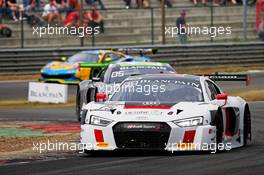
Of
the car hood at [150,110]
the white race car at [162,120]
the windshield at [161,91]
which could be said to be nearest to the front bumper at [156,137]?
the white race car at [162,120]

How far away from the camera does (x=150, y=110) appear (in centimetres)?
1349

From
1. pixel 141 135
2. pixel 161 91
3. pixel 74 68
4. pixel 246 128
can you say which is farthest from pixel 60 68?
pixel 141 135

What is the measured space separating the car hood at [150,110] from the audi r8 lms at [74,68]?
1909cm

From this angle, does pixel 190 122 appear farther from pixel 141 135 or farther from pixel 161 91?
pixel 161 91

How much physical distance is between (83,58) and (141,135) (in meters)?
21.3

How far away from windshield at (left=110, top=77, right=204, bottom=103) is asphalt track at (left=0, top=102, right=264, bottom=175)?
86cm

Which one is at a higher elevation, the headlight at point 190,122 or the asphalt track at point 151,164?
the headlight at point 190,122

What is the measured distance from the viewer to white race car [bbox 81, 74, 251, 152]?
43.3ft

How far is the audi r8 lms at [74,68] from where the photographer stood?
3333cm

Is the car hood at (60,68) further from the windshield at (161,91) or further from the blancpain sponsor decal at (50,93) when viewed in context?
the windshield at (161,91)

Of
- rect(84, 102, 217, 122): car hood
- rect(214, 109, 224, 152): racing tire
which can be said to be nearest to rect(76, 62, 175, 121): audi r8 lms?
rect(84, 102, 217, 122): car hood

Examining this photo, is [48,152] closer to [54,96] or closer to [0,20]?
[54,96]

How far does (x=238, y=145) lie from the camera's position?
47.9 feet

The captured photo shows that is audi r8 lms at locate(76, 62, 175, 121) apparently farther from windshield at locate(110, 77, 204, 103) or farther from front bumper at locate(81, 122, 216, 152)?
front bumper at locate(81, 122, 216, 152)
